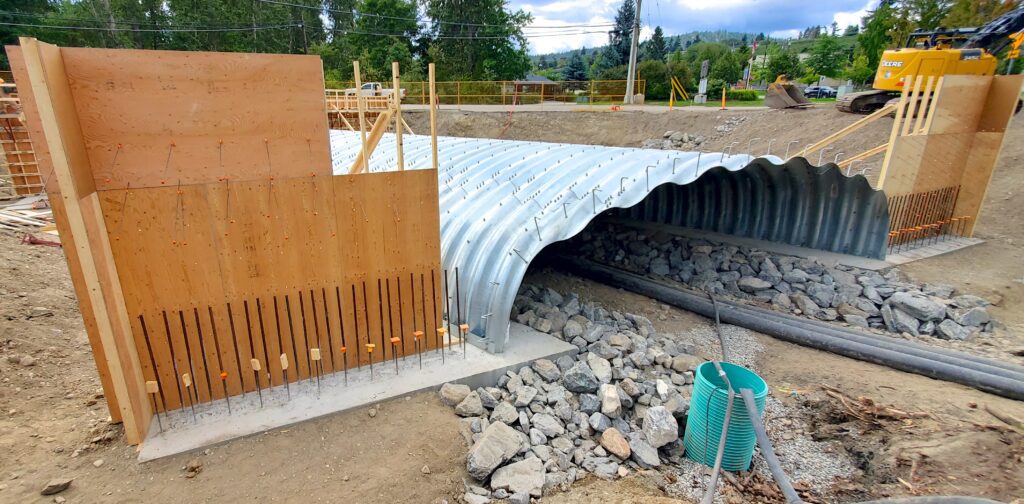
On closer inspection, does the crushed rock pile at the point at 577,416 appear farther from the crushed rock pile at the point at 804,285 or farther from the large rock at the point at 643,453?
the crushed rock pile at the point at 804,285

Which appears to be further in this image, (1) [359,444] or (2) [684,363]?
(2) [684,363]

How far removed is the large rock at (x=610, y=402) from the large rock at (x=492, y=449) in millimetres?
1001

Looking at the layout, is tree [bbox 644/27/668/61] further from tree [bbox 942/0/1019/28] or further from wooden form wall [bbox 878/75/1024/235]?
wooden form wall [bbox 878/75/1024/235]

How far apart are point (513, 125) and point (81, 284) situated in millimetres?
27707

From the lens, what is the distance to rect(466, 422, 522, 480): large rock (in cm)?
407

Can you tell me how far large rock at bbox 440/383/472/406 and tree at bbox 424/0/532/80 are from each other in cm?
5019

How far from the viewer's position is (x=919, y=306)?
7.61 m

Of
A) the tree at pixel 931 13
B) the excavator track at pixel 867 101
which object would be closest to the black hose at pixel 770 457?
the excavator track at pixel 867 101

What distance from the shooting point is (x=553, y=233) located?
231 inches

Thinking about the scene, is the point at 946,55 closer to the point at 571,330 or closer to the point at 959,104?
the point at 959,104

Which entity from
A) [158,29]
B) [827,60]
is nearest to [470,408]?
→ [158,29]

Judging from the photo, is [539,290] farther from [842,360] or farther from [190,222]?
[190,222]

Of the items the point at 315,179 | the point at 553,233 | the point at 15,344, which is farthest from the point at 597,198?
the point at 15,344

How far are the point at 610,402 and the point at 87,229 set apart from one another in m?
4.68
